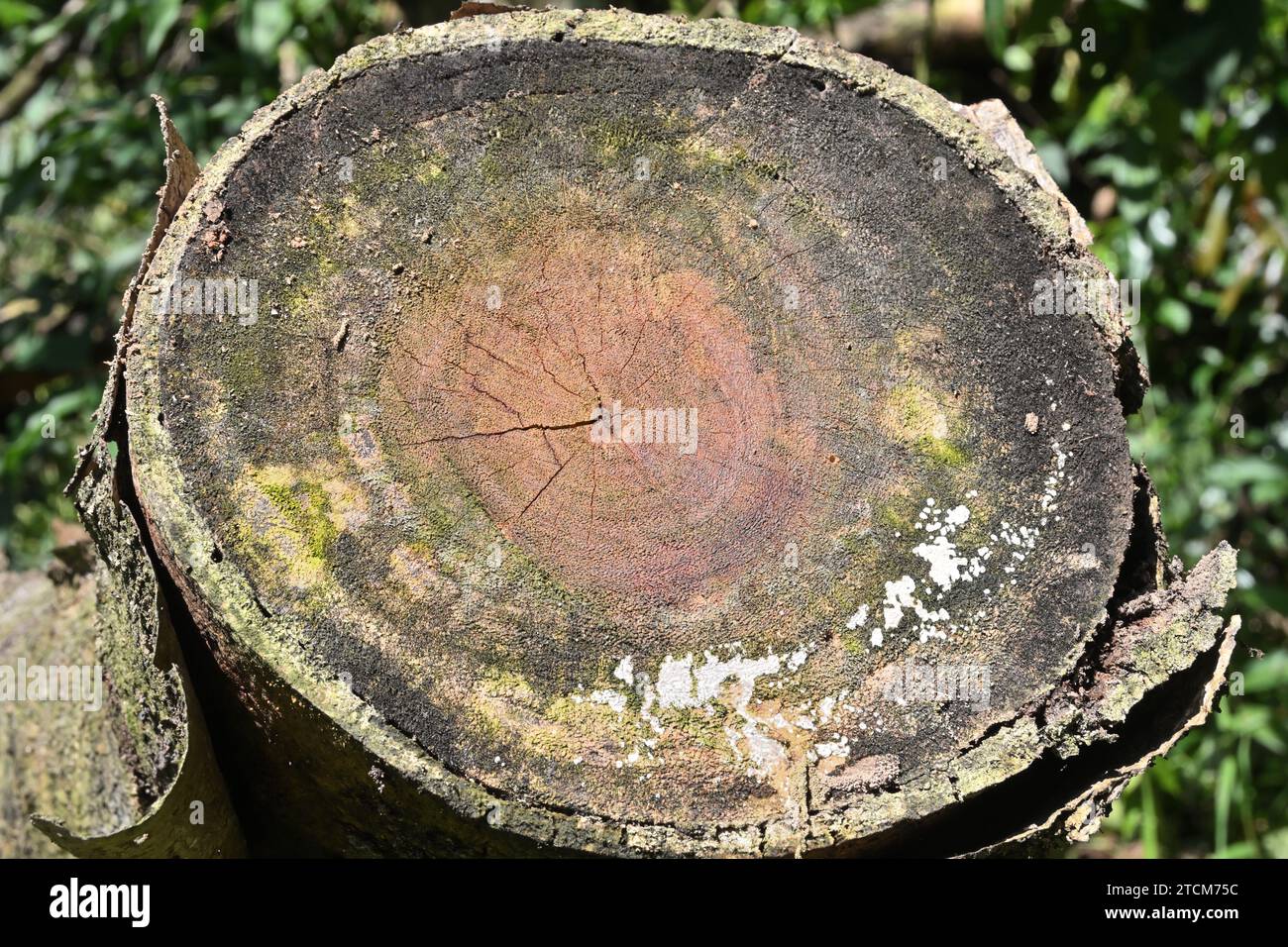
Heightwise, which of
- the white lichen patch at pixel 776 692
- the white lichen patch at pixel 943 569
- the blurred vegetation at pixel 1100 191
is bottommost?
the white lichen patch at pixel 776 692

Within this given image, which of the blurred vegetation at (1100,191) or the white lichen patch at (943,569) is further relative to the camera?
the blurred vegetation at (1100,191)

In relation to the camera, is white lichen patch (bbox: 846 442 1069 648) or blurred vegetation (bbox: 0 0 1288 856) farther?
blurred vegetation (bbox: 0 0 1288 856)

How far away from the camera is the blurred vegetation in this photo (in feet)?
11.0

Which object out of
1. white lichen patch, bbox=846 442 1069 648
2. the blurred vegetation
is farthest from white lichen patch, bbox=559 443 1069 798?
the blurred vegetation

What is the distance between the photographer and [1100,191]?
4203 millimetres

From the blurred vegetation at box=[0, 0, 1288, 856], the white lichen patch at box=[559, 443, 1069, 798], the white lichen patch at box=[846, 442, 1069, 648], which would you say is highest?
the blurred vegetation at box=[0, 0, 1288, 856]

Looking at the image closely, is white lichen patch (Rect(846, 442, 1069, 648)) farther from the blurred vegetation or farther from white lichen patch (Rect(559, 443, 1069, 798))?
the blurred vegetation

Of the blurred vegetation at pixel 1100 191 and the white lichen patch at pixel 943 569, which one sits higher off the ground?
the blurred vegetation at pixel 1100 191

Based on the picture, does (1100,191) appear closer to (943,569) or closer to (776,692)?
(943,569)

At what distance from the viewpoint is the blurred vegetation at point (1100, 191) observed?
335 centimetres

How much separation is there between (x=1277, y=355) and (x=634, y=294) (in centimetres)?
313

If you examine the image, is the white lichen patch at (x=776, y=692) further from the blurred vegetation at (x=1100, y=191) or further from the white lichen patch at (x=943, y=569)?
the blurred vegetation at (x=1100, y=191)

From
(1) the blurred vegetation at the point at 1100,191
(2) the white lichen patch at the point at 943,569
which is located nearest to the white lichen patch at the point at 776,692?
(2) the white lichen patch at the point at 943,569
